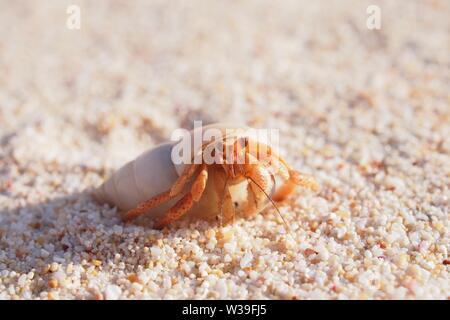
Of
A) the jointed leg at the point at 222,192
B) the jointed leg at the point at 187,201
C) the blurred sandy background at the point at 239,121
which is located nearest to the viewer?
the blurred sandy background at the point at 239,121

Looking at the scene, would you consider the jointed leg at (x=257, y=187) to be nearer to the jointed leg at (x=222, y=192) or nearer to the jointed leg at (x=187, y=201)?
the jointed leg at (x=222, y=192)

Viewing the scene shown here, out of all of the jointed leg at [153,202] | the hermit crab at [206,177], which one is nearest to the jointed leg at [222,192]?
the hermit crab at [206,177]

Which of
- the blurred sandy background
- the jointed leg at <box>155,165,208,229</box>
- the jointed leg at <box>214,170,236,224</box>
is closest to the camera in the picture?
the blurred sandy background

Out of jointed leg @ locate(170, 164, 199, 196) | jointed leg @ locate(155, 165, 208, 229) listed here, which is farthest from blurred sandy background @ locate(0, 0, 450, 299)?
jointed leg @ locate(170, 164, 199, 196)

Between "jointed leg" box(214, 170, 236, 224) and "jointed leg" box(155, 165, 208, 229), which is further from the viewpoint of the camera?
"jointed leg" box(214, 170, 236, 224)

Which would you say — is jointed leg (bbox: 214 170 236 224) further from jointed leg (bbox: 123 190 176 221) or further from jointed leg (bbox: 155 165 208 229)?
jointed leg (bbox: 123 190 176 221)
